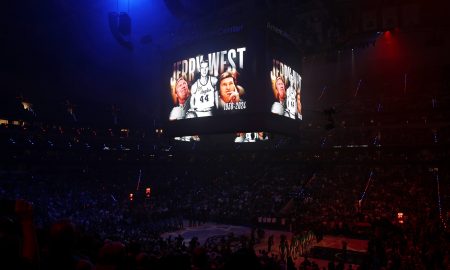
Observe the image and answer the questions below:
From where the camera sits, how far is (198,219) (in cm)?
3027

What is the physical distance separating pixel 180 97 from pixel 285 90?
400 cm

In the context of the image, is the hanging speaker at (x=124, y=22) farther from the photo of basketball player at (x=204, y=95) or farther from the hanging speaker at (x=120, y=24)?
the photo of basketball player at (x=204, y=95)

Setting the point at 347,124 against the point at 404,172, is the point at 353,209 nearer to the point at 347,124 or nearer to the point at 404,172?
the point at 404,172

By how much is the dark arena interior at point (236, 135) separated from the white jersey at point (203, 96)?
6 centimetres

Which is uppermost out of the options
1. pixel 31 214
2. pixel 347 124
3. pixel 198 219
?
pixel 347 124

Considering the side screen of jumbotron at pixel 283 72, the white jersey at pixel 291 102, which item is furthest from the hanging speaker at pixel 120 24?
the white jersey at pixel 291 102

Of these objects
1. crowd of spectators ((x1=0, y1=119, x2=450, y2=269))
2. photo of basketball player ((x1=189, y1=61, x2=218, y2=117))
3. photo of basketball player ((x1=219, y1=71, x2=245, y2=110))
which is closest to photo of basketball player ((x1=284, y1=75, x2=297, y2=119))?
photo of basketball player ((x1=219, y1=71, x2=245, y2=110))

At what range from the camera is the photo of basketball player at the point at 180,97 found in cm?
1428

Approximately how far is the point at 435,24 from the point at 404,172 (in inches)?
598

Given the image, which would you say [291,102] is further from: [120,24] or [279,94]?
[120,24]

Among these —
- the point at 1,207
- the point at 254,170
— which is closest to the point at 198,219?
the point at 254,170

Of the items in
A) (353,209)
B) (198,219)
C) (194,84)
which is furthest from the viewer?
(198,219)

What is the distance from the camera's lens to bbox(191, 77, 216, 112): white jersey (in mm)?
13469

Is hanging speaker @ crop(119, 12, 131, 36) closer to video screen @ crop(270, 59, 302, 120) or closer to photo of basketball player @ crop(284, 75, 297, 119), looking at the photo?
video screen @ crop(270, 59, 302, 120)
